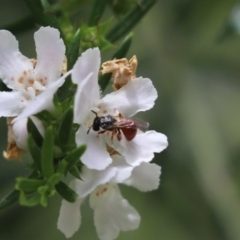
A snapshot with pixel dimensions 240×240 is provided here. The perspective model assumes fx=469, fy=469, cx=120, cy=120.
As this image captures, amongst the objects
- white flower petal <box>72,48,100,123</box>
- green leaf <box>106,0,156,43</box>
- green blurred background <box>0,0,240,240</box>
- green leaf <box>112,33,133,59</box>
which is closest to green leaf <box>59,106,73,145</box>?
white flower petal <box>72,48,100,123</box>

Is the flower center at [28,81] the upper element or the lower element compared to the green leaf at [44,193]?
upper

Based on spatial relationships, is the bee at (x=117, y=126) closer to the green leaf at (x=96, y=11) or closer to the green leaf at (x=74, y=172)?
the green leaf at (x=74, y=172)

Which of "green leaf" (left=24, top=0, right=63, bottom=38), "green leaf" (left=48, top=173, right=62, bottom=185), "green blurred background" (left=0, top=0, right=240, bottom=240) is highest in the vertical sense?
"green leaf" (left=24, top=0, right=63, bottom=38)

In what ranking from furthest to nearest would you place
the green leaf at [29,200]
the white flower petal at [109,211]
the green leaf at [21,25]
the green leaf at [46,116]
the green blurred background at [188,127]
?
the green blurred background at [188,127] → the green leaf at [21,25] → the white flower petal at [109,211] → the green leaf at [46,116] → the green leaf at [29,200]

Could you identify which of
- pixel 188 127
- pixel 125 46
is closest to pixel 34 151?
pixel 125 46

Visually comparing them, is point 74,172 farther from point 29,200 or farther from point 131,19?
point 131,19

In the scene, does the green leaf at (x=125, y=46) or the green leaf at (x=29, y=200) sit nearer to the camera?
the green leaf at (x=29, y=200)

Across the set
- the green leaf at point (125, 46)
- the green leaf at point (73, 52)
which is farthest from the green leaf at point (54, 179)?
the green leaf at point (125, 46)

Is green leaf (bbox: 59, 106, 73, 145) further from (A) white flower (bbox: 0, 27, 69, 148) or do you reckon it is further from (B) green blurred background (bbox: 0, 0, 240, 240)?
(B) green blurred background (bbox: 0, 0, 240, 240)
